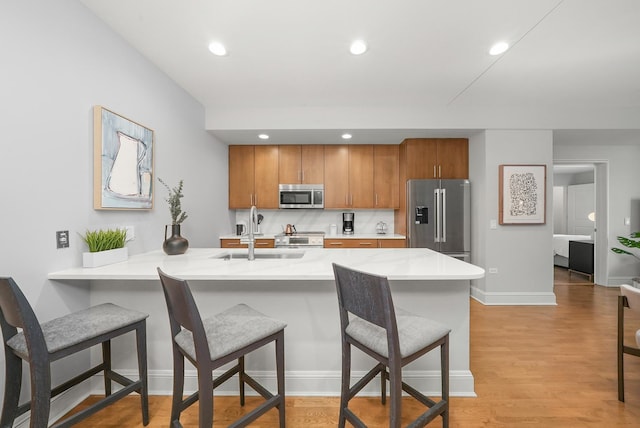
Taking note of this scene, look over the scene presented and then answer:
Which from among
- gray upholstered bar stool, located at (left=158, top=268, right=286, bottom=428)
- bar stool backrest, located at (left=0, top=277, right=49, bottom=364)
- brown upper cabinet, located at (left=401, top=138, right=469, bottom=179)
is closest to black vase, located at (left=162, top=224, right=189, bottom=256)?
gray upholstered bar stool, located at (left=158, top=268, right=286, bottom=428)

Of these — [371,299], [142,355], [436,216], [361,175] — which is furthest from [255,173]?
[371,299]

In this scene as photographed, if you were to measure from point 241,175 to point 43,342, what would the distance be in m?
3.43

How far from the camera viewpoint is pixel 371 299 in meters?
1.19

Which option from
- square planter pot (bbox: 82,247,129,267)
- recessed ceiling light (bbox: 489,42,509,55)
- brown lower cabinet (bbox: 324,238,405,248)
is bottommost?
brown lower cabinet (bbox: 324,238,405,248)

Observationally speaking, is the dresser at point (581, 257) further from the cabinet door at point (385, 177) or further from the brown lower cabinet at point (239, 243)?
the brown lower cabinet at point (239, 243)

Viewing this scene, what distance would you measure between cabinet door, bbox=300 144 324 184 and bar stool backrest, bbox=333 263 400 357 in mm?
3131

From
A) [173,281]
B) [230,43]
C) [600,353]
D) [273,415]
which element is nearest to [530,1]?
[230,43]

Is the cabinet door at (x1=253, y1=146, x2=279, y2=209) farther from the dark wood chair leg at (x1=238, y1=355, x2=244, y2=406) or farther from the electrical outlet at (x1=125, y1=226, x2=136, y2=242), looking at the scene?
the dark wood chair leg at (x1=238, y1=355, x2=244, y2=406)

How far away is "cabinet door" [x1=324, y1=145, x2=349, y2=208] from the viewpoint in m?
4.36

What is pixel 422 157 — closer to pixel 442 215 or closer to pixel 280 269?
pixel 442 215

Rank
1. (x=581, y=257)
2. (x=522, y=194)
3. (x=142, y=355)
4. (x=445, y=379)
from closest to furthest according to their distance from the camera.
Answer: (x=445, y=379), (x=142, y=355), (x=522, y=194), (x=581, y=257)

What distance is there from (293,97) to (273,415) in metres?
2.98

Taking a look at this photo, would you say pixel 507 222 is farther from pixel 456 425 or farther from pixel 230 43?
pixel 230 43

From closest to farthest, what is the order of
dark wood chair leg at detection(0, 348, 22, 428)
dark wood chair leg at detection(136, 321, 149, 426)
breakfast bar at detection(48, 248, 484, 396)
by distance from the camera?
dark wood chair leg at detection(0, 348, 22, 428)
dark wood chair leg at detection(136, 321, 149, 426)
breakfast bar at detection(48, 248, 484, 396)
